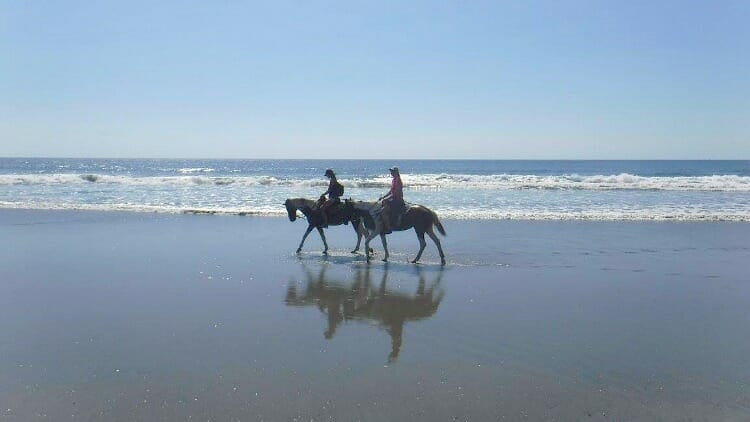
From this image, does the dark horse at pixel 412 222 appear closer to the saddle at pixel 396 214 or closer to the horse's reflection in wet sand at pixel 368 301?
the saddle at pixel 396 214

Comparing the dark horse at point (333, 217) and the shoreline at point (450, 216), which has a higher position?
the dark horse at point (333, 217)

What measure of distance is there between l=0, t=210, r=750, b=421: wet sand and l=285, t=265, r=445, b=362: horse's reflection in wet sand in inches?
1.9

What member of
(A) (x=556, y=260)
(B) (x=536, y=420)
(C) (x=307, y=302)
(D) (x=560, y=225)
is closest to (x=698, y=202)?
(D) (x=560, y=225)

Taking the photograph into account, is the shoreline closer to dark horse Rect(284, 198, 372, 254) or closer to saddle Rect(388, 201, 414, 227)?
dark horse Rect(284, 198, 372, 254)

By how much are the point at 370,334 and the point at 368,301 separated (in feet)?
5.39

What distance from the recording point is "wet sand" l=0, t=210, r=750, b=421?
16.1 feet

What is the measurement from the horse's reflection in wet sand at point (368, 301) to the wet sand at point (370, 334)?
5 centimetres

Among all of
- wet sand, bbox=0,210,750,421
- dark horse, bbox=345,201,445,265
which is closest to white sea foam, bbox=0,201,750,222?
wet sand, bbox=0,210,750,421

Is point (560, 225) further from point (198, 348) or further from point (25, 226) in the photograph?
point (25, 226)

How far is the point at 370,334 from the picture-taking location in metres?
6.76

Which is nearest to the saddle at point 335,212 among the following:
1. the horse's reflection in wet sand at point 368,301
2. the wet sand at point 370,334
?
the wet sand at point 370,334

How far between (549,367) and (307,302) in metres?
3.61

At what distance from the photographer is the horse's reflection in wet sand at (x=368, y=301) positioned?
23.9 feet

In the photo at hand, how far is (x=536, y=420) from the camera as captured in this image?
4641 millimetres
